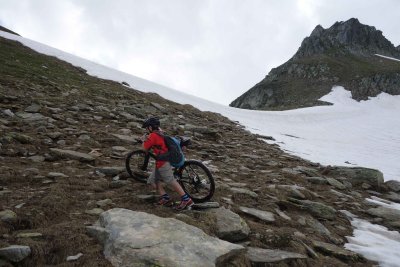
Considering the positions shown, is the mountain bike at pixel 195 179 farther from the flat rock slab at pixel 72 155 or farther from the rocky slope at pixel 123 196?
the flat rock slab at pixel 72 155

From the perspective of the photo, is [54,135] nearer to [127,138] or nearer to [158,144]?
[127,138]

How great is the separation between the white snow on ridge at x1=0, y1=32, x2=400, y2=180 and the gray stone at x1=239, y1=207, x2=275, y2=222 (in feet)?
37.5

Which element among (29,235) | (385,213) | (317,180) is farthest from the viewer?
(317,180)

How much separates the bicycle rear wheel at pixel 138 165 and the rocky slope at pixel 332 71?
190 ft

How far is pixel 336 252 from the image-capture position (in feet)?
24.5

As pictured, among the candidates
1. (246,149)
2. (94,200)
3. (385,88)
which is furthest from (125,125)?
(385,88)

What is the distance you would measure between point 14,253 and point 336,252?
6.01 meters

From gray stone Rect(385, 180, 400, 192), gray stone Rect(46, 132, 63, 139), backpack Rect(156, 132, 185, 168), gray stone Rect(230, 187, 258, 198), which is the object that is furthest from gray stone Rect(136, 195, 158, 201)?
gray stone Rect(385, 180, 400, 192)

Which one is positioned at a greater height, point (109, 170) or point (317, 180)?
point (317, 180)

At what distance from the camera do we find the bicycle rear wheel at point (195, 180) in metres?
8.78

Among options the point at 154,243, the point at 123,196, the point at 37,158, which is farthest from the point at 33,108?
the point at 154,243

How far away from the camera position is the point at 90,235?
6105 mm

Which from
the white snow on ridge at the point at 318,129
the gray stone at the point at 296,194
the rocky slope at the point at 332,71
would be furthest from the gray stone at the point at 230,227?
the rocky slope at the point at 332,71

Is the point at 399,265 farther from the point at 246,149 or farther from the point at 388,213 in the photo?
the point at 246,149
